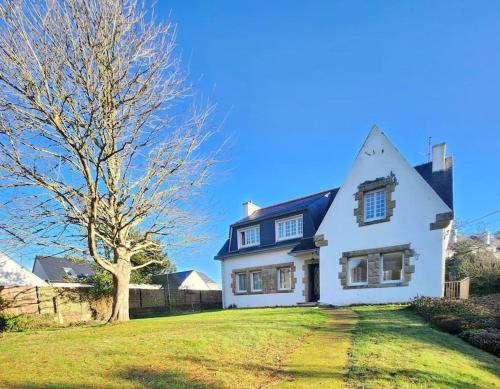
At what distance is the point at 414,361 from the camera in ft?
18.1

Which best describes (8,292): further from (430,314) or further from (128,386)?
(430,314)

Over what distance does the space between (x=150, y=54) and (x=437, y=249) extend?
1290 cm

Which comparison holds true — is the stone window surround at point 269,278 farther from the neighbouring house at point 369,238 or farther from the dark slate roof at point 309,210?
the dark slate roof at point 309,210

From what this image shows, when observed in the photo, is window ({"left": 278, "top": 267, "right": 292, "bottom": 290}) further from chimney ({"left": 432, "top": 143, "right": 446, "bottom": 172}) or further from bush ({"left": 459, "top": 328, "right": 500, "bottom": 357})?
bush ({"left": 459, "top": 328, "right": 500, "bottom": 357})

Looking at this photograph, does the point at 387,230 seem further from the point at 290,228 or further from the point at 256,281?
the point at 256,281

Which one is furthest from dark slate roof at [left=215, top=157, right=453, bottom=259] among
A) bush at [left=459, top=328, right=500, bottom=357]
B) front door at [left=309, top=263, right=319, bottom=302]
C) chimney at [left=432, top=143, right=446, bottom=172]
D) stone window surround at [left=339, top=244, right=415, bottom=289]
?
bush at [left=459, top=328, right=500, bottom=357]

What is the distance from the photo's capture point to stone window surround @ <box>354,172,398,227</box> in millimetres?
14789

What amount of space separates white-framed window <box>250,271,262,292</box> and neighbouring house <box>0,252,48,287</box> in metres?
11.7

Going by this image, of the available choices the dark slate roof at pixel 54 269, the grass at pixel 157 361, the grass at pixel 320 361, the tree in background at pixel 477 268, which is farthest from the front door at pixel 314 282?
the dark slate roof at pixel 54 269

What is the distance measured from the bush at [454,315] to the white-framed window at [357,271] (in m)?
4.16

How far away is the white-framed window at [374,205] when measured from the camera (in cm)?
1521

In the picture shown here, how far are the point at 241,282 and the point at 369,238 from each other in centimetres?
995

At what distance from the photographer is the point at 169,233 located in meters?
13.0

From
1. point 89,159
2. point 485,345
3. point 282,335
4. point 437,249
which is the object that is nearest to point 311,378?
point 282,335
